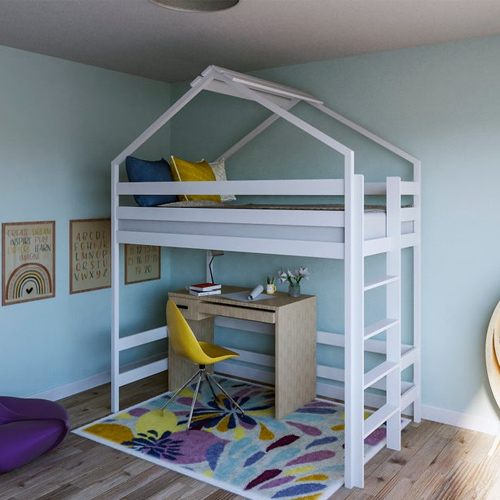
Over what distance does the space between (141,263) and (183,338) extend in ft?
4.58

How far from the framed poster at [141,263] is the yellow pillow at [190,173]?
1.07 metres

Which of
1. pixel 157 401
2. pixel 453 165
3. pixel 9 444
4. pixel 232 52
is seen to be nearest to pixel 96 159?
pixel 232 52

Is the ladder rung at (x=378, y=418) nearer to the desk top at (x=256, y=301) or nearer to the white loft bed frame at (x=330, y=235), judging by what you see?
the white loft bed frame at (x=330, y=235)

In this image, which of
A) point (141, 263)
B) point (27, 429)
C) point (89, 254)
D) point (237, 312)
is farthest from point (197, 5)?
point (141, 263)

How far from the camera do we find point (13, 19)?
3.20 meters

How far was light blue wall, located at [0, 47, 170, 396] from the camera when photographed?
3865 millimetres

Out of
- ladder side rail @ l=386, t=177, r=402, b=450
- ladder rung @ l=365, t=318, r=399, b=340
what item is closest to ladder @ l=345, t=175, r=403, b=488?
ladder rung @ l=365, t=318, r=399, b=340

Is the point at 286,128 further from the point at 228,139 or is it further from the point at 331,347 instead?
the point at 331,347

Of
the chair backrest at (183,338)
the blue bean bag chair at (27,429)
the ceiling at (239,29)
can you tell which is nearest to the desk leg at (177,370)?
the chair backrest at (183,338)

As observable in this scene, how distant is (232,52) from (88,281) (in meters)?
1.99

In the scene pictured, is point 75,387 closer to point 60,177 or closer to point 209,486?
point 60,177

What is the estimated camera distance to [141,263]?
4.87 m

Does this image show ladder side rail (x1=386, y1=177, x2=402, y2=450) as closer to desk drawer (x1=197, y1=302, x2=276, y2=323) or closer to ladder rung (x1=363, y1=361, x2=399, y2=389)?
ladder rung (x1=363, y1=361, x2=399, y2=389)

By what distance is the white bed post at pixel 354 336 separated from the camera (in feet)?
9.46
